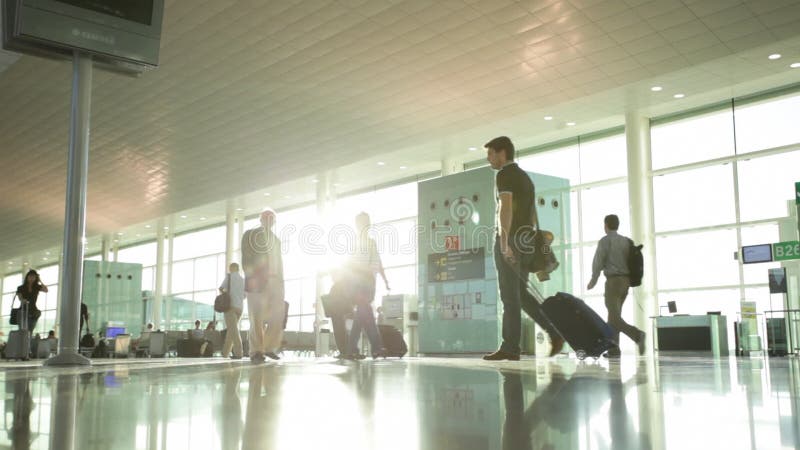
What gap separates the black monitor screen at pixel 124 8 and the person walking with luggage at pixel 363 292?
3.32 meters

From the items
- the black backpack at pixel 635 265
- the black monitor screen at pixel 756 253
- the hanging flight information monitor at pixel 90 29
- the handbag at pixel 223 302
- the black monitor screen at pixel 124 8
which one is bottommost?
the handbag at pixel 223 302

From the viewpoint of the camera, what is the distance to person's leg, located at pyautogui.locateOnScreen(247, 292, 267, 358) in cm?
797

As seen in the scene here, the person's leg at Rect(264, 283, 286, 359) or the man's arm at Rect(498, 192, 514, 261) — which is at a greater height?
the man's arm at Rect(498, 192, 514, 261)

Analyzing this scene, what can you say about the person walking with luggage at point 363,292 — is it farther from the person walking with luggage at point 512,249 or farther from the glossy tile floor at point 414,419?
the glossy tile floor at point 414,419

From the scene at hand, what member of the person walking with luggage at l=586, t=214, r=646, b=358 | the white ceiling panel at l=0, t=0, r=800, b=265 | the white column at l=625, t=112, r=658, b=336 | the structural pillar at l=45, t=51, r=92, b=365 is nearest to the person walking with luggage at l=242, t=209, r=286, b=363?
the structural pillar at l=45, t=51, r=92, b=365

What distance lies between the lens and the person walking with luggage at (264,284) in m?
7.93

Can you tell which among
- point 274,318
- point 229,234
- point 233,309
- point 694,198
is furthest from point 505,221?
point 229,234

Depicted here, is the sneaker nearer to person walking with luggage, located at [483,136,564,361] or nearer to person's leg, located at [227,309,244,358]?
person walking with luggage, located at [483,136,564,361]

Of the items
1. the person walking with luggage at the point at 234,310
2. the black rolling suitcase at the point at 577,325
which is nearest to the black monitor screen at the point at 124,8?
the black rolling suitcase at the point at 577,325

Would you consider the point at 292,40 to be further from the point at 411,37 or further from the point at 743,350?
the point at 743,350

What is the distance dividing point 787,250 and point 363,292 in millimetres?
12941

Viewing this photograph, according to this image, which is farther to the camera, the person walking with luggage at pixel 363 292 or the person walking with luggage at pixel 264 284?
the person walking with luggage at pixel 363 292

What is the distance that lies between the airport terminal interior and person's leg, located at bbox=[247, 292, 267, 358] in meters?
0.15

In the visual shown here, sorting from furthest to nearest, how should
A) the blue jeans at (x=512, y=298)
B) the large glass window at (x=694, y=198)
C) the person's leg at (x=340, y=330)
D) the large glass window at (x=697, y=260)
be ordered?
the large glass window at (x=694, y=198) < the large glass window at (x=697, y=260) < the person's leg at (x=340, y=330) < the blue jeans at (x=512, y=298)
